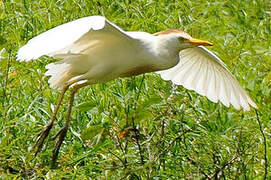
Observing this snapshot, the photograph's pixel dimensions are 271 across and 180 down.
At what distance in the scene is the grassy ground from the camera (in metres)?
5.64

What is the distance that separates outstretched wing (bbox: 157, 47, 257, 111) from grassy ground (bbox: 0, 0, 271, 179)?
0.11 m

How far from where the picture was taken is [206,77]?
6637mm

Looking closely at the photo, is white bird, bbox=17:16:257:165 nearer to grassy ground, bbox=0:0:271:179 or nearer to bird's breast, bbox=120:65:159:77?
bird's breast, bbox=120:65:159:77

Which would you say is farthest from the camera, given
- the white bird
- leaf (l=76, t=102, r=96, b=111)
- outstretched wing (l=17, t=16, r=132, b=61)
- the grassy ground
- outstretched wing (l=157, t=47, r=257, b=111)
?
outstretched wing (l=157, t=47, r=257, b=111)

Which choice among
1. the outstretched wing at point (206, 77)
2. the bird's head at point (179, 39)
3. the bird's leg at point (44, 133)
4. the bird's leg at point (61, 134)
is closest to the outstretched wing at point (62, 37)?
the bird's head at point (179, 39)

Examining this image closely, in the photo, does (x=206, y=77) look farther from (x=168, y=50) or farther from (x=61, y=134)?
(x=61, y=134)

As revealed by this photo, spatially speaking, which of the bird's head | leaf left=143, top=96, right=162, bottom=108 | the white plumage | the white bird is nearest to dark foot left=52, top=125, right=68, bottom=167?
the white bird

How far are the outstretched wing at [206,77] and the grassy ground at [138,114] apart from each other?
0.35 ft

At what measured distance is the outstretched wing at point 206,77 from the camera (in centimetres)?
649

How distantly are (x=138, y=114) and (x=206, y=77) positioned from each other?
121cm

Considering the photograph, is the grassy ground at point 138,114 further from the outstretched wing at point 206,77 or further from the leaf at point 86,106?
the outstretched wing at point 206,77

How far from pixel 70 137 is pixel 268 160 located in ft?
4.05

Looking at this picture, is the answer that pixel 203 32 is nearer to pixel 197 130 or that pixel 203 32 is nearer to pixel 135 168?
pixel 197 130

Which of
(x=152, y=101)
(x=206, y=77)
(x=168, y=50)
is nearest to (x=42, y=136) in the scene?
(x=152, y=101)
